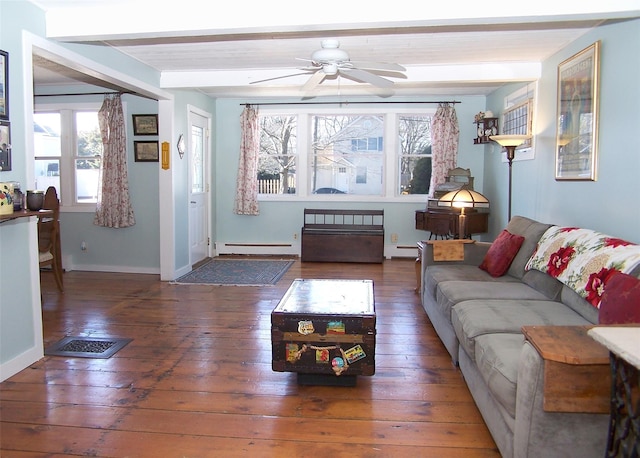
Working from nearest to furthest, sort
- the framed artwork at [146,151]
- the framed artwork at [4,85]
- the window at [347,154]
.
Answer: the framed artwork at [4,85]
the framed artwork at [146,151]
the window at [347,154]

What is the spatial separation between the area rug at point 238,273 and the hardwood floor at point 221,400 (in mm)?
1333

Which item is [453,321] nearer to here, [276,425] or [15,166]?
[276,425]

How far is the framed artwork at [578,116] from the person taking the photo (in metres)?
3.48

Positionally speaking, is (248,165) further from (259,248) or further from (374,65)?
(374,65)

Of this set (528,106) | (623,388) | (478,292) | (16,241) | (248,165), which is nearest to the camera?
(623,388)

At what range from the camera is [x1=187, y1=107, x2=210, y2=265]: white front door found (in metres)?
6.18

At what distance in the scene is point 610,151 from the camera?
328 centimetres

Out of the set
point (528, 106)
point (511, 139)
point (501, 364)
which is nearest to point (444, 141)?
point (528, 106)

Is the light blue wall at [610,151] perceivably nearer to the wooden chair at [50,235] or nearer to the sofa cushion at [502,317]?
the sofa cushion at [502,317]

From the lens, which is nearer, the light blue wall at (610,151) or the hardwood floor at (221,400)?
the hardwood floor at (221,400)

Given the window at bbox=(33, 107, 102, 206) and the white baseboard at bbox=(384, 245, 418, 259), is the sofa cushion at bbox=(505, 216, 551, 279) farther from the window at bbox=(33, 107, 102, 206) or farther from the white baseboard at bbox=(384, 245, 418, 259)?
the window at bbox=(33, 107, 102, 206)

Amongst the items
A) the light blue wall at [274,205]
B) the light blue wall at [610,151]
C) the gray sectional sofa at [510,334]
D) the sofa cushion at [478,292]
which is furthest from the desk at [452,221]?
the sofa cushion at [478,292]

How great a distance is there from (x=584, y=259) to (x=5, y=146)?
336 cm

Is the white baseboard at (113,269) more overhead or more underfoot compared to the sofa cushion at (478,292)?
more underfoot
